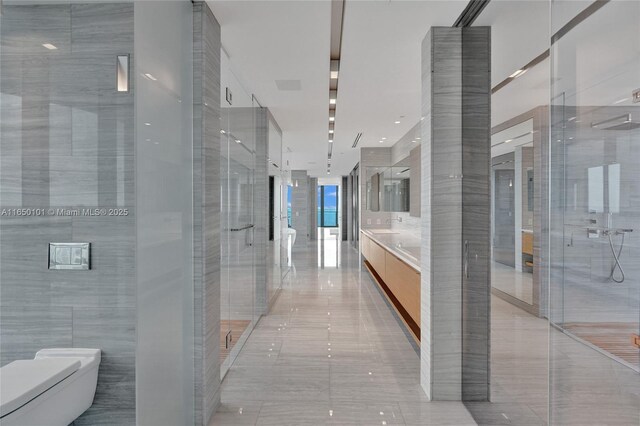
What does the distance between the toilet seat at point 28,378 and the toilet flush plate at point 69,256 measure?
48 cm

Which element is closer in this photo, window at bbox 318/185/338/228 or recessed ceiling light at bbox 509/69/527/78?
recessed ceiling light at bbox 509/69/527/78

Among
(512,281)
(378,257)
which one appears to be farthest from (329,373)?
(378,257)

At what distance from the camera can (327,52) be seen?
11.8 ft

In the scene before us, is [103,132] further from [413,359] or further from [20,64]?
[413,359]

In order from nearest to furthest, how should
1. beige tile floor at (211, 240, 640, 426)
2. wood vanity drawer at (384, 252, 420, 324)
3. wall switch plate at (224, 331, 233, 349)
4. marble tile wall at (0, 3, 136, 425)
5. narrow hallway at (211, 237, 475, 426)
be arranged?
beige tile floor at (211, 240, 640, 426) → marble tile wall at (0, 3, 136, 425) → narrow hallway at (211, 237, 475, 426) → wall switch plate at (224, 331, 233, 349) → wood vanity drawer at (384, 252, 420, 324)

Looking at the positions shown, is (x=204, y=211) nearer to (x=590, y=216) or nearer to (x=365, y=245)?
(x=590, y=216)

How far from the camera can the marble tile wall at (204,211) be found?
2797mm

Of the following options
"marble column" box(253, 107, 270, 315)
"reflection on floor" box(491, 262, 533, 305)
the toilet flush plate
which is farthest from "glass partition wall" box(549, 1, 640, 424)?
"marble column" box(253, 107, 270, 315)

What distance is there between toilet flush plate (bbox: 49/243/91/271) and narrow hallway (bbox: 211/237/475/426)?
5.11 feet

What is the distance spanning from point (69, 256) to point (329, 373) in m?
2.51

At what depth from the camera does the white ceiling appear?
2.86 metres

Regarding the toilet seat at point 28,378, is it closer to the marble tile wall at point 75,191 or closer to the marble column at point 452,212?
the marble tile wall at point 75,191

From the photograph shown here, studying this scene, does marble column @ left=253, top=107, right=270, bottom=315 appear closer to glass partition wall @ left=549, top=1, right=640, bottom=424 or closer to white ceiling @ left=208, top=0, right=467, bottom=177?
white ceiling @ left=208, top=0, right=467, bottom=177

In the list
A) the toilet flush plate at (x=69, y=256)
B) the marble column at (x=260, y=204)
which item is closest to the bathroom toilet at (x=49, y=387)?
the toilet flush plate at (x=69, y=256)
